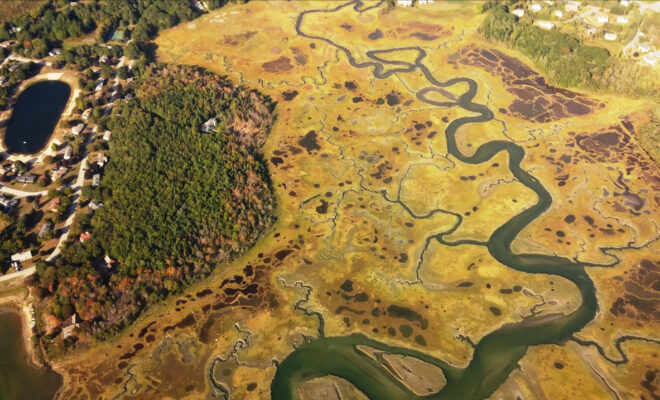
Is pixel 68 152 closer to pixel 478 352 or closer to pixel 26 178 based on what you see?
pixel 26 178

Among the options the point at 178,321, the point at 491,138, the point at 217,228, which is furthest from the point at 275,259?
the point at 491,138

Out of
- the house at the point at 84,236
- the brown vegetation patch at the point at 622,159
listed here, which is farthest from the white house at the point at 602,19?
the house at the point at 84,236

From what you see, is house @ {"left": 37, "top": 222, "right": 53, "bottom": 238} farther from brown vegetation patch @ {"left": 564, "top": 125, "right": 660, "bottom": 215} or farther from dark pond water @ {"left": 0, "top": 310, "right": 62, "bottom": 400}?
brown vegetation patch @ {"left": 564, "top": 125, "right": 660, "bottom": 215}

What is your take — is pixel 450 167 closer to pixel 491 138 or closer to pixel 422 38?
pixel 491 138

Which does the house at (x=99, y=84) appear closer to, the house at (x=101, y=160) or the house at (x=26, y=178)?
the house at (x=101, y=160)

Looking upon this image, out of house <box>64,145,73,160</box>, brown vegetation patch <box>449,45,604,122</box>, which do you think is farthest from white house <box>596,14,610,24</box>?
house <box>64,145,73,160</box>
